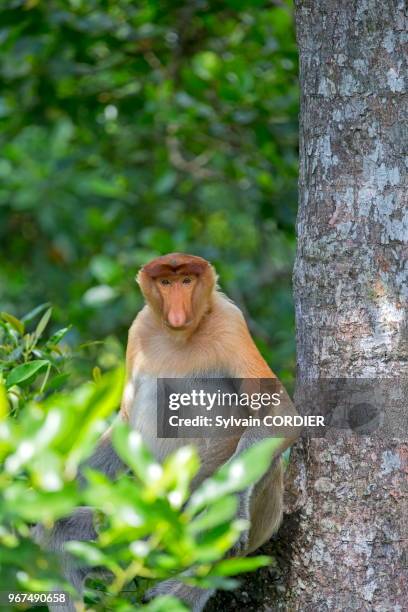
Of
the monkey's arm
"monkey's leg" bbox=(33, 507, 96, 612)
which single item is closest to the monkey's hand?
the monkey's arm

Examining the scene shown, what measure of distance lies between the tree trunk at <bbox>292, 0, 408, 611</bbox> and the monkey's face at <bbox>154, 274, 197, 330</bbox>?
43cm

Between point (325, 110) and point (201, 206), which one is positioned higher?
point (325, 110)

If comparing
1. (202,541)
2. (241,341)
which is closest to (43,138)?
(241,341)

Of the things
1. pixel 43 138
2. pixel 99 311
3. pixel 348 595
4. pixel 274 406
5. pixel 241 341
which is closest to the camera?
pixel 348 595

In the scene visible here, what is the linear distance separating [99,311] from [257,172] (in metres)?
1.26

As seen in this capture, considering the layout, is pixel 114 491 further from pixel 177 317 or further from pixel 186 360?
pixel 186 360

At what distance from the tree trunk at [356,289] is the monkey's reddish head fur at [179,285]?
1.41 feet

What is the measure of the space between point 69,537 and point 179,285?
77cm

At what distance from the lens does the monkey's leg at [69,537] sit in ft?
8.38

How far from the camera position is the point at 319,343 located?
251 centimetres


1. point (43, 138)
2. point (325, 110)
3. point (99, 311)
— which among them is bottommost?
point (99, 311)

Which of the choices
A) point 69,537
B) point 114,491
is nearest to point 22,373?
point 69,537

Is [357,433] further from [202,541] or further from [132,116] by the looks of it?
[132,116]

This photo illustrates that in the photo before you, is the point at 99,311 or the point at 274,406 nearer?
the point at 274,406
